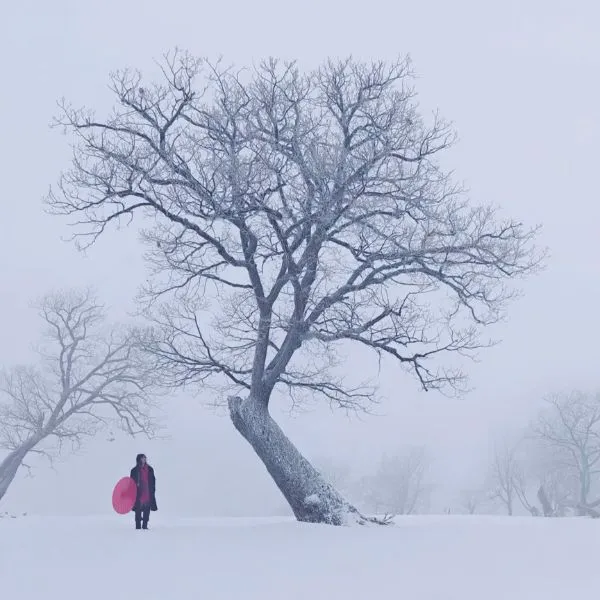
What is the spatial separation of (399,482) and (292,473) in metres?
34.8

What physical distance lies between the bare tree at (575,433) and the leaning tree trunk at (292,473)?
77.8 ft

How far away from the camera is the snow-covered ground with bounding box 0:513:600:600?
784 cm

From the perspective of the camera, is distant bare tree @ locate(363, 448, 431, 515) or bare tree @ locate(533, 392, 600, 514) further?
distant bare tree @ locate(363, 448, 431, 515)

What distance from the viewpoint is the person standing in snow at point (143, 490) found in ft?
45.9

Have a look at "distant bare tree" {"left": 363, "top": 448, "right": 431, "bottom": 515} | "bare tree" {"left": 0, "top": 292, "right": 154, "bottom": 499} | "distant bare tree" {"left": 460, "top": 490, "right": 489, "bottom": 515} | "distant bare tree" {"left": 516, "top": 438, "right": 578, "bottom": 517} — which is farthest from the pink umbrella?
"distant bare tree" {"left": 460, "top": 490, "right": 489, "bottom": 515}

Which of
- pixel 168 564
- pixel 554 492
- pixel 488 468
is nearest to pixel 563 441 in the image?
pixel 554 492

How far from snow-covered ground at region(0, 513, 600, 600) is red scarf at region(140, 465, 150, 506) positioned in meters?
0.61

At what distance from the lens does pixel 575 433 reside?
3750 cm

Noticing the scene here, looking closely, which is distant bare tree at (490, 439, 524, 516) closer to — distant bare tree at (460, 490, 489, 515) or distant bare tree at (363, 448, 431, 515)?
distant bare tree at (460, 490, 489, 515)

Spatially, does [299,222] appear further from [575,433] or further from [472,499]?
[472,499]

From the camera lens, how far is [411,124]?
47.8ft

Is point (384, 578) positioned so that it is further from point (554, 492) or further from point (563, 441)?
point (554, 492)

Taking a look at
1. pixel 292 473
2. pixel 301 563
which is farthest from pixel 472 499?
pixel 301 563

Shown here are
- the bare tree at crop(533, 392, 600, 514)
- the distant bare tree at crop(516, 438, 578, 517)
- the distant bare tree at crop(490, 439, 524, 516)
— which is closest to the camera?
the bare tree at crop(533, 392, 600, 514)
